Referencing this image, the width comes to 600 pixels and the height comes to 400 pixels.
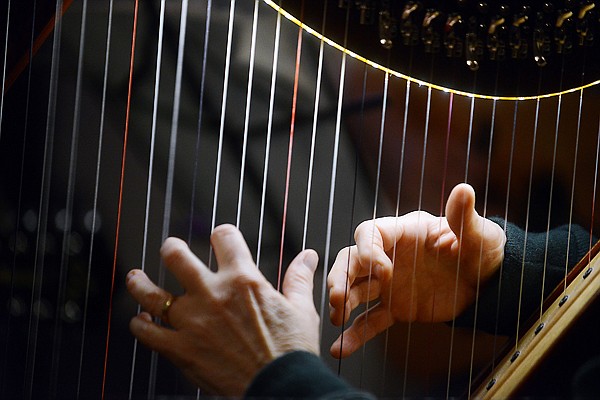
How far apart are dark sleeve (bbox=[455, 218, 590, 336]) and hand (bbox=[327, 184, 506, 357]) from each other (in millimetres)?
23

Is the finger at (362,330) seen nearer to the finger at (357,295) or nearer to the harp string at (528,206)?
the finger at (357,295)

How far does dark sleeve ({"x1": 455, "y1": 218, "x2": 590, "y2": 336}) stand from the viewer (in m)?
1.56

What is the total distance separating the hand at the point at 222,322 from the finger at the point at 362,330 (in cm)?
27

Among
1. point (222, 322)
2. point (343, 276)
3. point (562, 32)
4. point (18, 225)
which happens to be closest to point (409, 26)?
point (562, 32)

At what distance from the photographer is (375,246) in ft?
4.60

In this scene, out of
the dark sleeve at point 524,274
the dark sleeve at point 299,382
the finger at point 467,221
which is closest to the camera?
the dark sleeve at point 299,382

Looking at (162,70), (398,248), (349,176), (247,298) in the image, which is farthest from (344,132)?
(247,298)

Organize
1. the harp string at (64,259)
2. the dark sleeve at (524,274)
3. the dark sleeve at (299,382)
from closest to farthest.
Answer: the dark sleeve at (299,382) < the harp string at (64,259) < the dark sleeve at (524,274)

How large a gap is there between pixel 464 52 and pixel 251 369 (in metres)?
0.61

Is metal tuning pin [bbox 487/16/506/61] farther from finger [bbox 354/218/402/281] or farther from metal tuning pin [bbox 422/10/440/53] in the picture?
finger [bbox 354/218/402/281]

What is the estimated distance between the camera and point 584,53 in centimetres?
146

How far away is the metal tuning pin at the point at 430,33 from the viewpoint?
1.29 m

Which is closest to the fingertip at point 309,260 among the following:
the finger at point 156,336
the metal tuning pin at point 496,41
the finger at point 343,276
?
the finger at point 343,276

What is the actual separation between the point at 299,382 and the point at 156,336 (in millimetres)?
205
